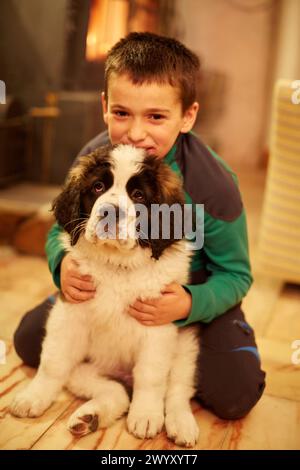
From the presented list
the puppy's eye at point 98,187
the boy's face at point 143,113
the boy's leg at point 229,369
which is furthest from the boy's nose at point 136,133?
the boy's leg at point 229,369

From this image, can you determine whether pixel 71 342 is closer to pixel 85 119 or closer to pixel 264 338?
pixel 264 338

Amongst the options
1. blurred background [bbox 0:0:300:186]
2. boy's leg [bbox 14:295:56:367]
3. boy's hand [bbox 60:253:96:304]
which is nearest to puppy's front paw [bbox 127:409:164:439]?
boy's hand [bbox 60:253:96:304]

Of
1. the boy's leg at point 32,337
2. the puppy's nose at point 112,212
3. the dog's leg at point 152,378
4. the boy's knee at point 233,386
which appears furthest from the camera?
the boy's leg at point 32,337

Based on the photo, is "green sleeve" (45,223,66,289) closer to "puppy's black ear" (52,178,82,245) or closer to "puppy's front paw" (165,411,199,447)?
"puppy's black ear" (52,178,82,245)

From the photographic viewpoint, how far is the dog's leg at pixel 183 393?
147 cm

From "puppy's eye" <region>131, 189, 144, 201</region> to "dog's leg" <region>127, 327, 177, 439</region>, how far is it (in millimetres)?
382

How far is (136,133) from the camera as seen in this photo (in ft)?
5.06

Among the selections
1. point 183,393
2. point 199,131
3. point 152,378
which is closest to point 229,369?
point 183,393

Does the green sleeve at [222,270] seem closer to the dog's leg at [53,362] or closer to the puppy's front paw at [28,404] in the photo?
the dog's leg at [53,362]

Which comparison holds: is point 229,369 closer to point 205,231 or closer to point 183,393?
point 183,393

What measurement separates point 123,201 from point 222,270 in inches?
22.0

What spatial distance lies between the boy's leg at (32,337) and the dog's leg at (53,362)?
0.24m

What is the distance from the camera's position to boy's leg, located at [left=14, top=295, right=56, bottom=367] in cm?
183
